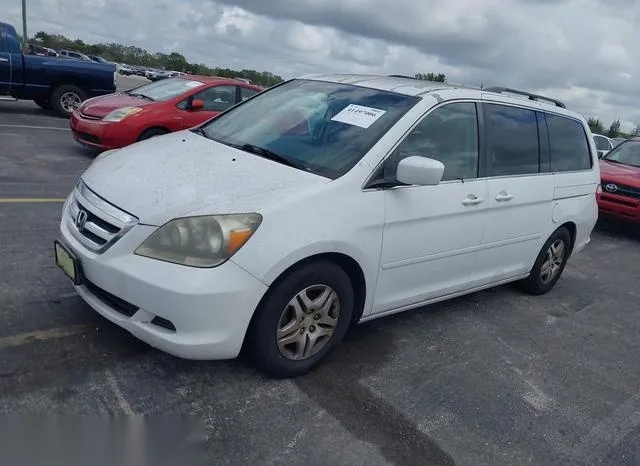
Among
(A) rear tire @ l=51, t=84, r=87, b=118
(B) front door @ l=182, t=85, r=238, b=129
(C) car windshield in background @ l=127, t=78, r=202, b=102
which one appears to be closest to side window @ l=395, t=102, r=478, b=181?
(B) front door @ l=182, t=85, r=238, b=129

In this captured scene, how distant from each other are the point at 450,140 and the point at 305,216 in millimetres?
1453

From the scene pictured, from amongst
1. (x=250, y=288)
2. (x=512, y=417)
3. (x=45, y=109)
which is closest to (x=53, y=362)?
(x=250, y=288)

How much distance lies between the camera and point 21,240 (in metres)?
4.78

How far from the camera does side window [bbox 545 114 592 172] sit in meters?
5.06

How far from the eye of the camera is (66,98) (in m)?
12.5

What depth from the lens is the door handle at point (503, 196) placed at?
13.9 feet

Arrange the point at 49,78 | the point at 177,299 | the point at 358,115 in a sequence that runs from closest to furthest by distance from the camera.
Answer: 1. the point at 177,299
2. the point at 358,115
3. the point at 49,78

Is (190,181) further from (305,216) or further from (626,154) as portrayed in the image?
(626,154)

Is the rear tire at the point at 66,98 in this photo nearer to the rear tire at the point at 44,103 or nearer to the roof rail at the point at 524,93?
the rear tire at the point at 44,103

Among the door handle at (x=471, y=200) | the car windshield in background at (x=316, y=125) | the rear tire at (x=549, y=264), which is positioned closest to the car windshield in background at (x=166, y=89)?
the car windshield in background at (x=316, y=125)

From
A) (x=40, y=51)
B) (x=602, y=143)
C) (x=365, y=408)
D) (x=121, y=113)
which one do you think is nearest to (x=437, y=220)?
(x=365, y=408)

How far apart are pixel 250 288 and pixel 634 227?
9073 mm

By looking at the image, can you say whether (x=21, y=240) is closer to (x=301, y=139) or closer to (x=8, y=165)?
(x=301, y=139)

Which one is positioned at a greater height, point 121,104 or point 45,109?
point 121,104
